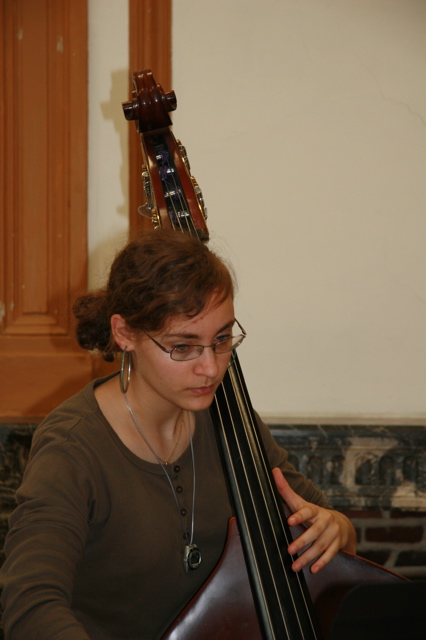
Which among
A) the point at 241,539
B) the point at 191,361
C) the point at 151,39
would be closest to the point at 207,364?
the point at 191,361

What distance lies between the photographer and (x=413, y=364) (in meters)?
1.76

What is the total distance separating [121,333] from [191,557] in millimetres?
346

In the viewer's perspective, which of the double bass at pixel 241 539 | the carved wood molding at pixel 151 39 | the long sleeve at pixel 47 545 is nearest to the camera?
the long sleeve at pixel 47 545

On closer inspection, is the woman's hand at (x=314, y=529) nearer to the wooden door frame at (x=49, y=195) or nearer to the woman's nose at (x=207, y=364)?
the woman's nose at (x=207, y=364)

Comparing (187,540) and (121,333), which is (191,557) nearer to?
(187,540)

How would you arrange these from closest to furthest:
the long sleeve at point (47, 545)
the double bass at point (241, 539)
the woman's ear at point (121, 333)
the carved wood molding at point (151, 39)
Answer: the long sleeve at point (47, 545) < the double bass at point (241, 539) < the woman's ear at point (121, 333) < the carved wood molding at point (151, 39)

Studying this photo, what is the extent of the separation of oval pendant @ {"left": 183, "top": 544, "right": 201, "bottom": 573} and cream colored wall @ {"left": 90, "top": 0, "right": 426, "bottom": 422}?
76cm

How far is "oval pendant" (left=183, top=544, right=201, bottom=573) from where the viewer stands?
3.30 feet

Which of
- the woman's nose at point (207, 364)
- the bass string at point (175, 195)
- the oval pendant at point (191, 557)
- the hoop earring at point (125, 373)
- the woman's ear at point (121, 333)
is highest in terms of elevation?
the bass string at point (175, 195)

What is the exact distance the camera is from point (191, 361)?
933mm

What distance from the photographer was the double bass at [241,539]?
0.87 m

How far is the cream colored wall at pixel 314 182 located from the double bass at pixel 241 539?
0.63 metres

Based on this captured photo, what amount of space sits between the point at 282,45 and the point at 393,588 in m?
1.48

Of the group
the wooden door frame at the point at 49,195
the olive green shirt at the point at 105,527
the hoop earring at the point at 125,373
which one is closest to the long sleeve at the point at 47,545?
the olive green shirt at the point at 105,527
